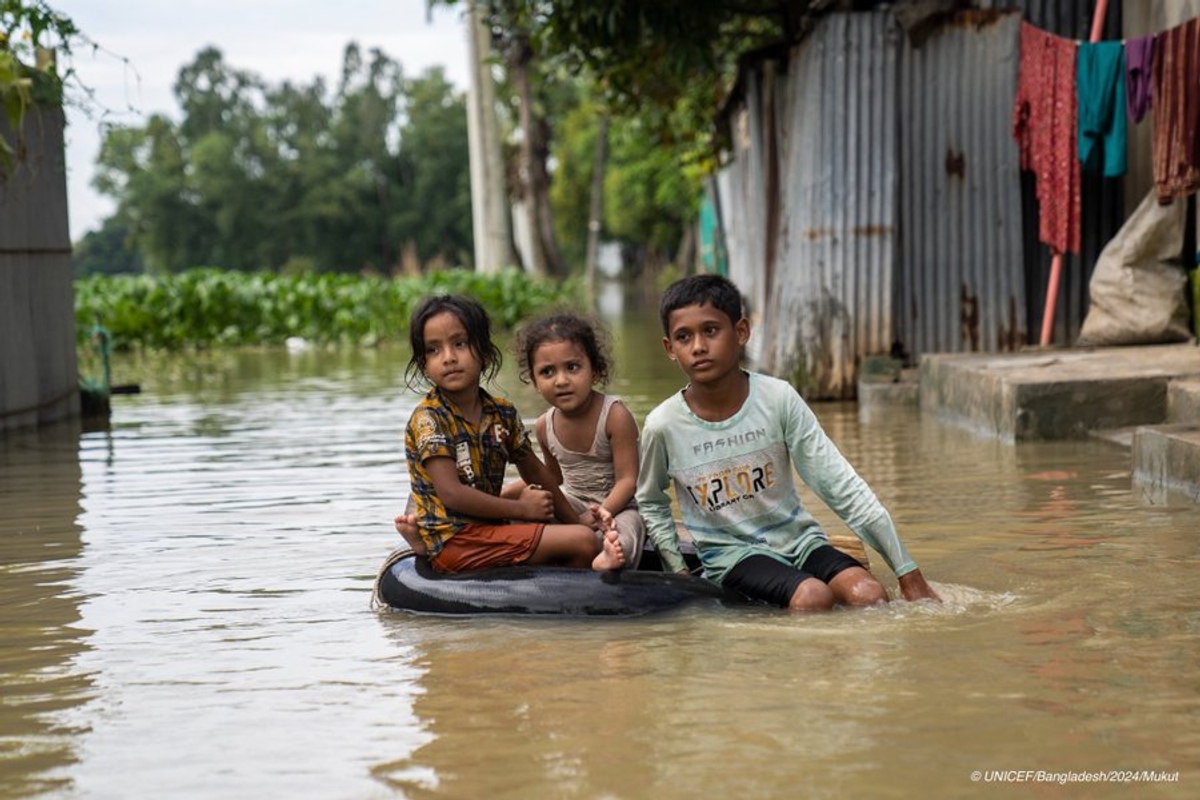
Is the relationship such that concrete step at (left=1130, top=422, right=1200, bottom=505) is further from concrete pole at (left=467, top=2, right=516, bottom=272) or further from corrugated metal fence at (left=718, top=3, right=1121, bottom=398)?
concrete pole at (left=467, top=2, right=516, bottom=272)

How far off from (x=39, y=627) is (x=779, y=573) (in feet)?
7.80

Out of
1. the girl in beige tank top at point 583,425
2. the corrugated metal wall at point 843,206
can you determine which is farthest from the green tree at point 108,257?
the girl in beige tank top at point 583,425

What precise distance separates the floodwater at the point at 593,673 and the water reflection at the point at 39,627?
1 centimetres

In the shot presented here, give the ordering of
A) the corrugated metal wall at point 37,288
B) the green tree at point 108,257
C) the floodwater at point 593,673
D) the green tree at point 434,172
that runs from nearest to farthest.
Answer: the floodwater at point 593,673 < the corrugated metal wall at point 37,288 < the green tree at point 434,172 < the green tree at point 108,257

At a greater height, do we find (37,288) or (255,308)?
(37,288)

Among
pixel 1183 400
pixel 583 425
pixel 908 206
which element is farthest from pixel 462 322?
pixel 908 206

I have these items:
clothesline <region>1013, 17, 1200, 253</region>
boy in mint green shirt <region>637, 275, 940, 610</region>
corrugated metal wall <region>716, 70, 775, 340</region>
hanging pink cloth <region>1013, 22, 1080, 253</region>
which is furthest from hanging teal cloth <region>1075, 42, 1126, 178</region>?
boy in mint green shirt <region>637, 275, 940, 610</region>

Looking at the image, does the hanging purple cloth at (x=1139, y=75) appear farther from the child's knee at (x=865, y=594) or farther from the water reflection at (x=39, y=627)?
the water reflection at (x=39, y=627)

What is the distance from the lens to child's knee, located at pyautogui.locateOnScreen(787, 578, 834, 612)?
5.10m

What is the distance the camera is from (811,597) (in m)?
5.10

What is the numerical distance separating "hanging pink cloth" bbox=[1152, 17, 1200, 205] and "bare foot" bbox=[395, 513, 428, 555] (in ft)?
20.4

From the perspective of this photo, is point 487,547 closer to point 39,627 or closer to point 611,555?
point 611,555

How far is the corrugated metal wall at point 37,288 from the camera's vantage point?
11.6 metres

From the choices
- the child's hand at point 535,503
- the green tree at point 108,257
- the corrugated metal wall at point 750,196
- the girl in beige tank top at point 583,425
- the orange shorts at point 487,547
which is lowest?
the orange shorts at point 487,547
